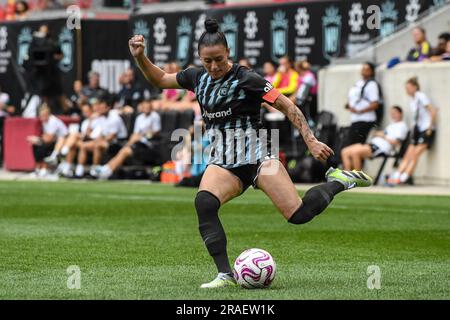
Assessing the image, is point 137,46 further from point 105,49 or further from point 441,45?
point 105,49

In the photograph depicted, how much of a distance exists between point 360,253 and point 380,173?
37.1ft

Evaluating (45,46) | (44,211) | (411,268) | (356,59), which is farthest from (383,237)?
(45,46)

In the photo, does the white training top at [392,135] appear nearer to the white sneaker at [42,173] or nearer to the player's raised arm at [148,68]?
the white sneaker at [42,173]

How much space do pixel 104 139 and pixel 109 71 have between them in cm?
682

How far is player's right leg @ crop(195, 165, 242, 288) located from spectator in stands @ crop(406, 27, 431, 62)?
14010mm

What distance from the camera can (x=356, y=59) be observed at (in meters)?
25.2

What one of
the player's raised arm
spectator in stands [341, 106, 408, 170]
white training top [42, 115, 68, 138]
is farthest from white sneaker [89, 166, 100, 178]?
the player's raised arm

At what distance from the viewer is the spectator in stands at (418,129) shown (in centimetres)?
2267

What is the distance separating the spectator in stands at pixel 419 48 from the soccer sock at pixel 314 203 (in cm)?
1335

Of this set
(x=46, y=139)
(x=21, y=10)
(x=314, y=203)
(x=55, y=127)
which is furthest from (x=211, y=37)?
(x=21, y=10)

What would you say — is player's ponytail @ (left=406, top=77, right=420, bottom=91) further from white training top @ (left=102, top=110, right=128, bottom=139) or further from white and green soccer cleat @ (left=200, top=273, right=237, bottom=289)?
white and green soccer cleat @ (left=200, top=273, right=237, bottom=289)

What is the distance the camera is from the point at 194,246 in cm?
1274

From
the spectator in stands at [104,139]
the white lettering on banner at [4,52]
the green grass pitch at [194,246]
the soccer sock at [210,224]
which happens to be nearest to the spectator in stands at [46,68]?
the spectator in stands at [104,139]
